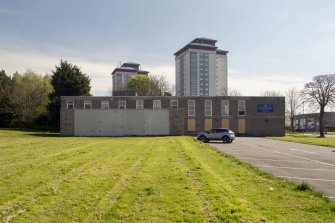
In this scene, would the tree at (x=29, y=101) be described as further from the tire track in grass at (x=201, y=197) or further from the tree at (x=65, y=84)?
the tire track in grass at (x=201, y=197)

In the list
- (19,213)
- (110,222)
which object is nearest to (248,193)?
(110,222)

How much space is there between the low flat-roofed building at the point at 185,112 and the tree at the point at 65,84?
22.1ft

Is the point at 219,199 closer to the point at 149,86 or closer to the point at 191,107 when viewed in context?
the point at 191,107

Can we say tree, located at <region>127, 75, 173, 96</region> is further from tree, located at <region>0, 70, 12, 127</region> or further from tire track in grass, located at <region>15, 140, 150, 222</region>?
tire track in grass, located at <region>15, 140, 150, 222</region>

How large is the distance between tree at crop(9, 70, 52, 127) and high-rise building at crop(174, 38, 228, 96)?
68.2 m

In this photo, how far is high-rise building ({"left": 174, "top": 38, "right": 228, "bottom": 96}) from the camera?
5281 inches

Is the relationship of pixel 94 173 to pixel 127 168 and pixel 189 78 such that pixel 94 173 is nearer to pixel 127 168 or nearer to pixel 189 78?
pixel 127 168

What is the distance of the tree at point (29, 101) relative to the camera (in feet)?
225

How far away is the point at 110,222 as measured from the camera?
6.73 meters

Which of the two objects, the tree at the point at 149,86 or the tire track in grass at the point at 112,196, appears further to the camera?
the tree at the point at 149,86

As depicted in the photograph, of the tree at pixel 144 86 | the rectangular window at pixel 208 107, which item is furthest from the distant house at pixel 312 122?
the rectangular window at pixel 208 107

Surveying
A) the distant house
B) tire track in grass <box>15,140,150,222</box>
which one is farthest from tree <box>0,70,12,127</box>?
the distant house

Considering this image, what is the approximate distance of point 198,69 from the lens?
13425 centimetres

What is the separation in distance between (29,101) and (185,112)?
31140mm
